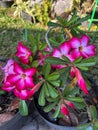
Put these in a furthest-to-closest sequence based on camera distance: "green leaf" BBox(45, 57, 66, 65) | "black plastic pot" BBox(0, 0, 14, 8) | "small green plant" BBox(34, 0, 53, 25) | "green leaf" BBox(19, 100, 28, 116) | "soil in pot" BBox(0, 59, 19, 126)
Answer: "black plastic pot" BBox(0, 0, 14, 8) → "small green plant" BBox(34, 0, 53, 25) → "soil in pot" BBox(0, 59, 19, 126) → "green leaf" BBox(19, 100, 28, 116) → "green leaf" BBox(45, 57, 66, 65)

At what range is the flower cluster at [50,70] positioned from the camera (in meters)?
1.10

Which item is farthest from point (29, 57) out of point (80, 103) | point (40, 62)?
point (80, 103)

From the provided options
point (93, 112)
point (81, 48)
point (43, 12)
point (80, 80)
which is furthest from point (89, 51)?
point (43, 12)

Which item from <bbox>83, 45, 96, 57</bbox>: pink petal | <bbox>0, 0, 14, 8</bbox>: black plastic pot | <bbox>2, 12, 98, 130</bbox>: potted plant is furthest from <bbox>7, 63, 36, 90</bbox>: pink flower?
<bbox>0, 0, 14, 8</bbox>: black plastic pot

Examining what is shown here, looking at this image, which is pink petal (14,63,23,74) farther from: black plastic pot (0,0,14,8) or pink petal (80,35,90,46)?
black plastic pot (0,0,14,8)

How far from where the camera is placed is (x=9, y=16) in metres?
4.14

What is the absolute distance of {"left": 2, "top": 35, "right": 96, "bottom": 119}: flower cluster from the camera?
3.60 ft

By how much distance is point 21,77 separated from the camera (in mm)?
1101

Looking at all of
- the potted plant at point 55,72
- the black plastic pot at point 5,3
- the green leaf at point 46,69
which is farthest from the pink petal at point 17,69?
the black plastic pot at point 5,3

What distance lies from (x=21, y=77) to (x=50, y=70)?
5.4 inches

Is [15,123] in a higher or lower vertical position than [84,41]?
lower

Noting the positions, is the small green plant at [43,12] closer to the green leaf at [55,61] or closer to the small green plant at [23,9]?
the small green plant at [23,9]

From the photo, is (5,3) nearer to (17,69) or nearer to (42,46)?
(42,46)

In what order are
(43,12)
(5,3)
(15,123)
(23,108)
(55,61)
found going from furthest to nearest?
(5,3) → (43,12) → (15,123) → (23,108) → (55,61)
